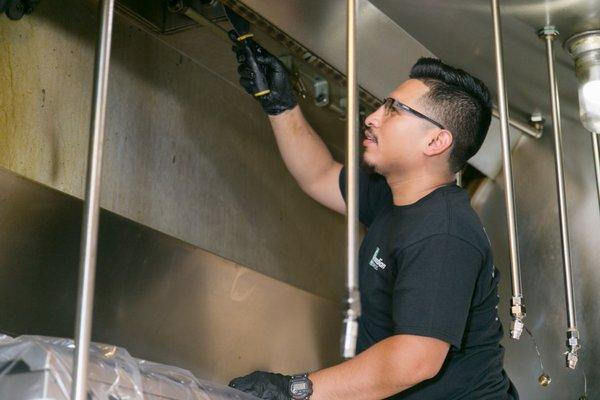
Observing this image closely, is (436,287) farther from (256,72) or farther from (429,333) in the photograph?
(256,72)

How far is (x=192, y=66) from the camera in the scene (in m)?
2.29

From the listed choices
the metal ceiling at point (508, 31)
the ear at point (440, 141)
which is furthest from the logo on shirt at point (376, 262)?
the metal ceiling at point (508, 31)

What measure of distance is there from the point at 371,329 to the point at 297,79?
641 mm

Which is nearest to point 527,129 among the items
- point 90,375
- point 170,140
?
point 170,140

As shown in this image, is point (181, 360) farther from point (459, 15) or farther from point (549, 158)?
point (549, 158)

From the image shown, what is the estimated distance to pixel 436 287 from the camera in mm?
1656

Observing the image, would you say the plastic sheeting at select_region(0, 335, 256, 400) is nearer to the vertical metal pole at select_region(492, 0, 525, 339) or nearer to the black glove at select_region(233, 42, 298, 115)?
the vertical metal pole at select_region(492, 0, 525, 339)

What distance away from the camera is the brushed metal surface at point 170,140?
1866 mm

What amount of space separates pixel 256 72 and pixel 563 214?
0.70m

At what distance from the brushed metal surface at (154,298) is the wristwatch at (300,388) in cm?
40

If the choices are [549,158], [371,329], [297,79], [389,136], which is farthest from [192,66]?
[549,158]

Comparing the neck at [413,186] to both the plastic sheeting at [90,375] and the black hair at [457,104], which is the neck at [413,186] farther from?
the plastic sheeting at [90,375]

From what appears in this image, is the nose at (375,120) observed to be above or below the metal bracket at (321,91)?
below

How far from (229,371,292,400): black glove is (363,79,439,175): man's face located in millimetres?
509
